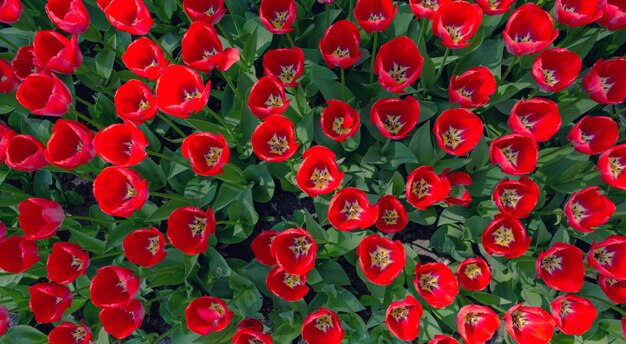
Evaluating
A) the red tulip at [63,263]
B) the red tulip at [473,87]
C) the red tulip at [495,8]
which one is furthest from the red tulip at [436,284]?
the red tulip at [63,263]

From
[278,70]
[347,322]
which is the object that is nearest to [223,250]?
[347,322]

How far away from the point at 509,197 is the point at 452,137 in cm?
40

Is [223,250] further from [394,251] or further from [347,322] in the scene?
[394,251]

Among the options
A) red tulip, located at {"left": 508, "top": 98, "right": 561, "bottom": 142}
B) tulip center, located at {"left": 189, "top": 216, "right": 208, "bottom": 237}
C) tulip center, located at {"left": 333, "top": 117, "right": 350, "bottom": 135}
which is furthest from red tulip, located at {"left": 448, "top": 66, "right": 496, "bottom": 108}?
tulip center, located at {"left": 189, "top": 216, "right": 208, "bottom": 237}

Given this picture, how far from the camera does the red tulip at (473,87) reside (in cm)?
198

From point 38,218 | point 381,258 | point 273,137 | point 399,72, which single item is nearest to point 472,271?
point 381,258

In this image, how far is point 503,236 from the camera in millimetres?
2074

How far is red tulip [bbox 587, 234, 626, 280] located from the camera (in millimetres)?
1840

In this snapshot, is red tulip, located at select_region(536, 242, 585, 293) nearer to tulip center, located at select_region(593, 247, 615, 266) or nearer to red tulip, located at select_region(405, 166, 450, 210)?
tulip center, located at select_region(593, 247, 615, 266)

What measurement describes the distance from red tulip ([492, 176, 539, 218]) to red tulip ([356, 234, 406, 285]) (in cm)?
48

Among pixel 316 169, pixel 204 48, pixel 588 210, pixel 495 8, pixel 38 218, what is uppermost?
pixel 495 8

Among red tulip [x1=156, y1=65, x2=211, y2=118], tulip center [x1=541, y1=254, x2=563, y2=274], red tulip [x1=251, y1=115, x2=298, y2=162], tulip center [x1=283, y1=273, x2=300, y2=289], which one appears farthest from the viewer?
tulip center [x1=283, y1=273, x2=300, y2=289]

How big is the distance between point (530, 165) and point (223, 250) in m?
1.67

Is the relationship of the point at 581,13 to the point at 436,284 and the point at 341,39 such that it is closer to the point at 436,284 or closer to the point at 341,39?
the point at 341,39
